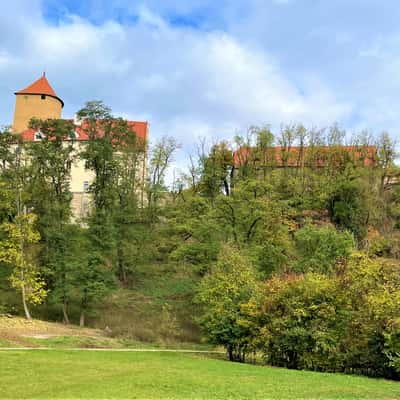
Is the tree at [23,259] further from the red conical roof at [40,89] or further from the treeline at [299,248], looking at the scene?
the red conical roof at [40,89]

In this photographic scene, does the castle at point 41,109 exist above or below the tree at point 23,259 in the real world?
above

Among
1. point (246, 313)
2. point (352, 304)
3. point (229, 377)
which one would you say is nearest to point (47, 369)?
point (229, 377)

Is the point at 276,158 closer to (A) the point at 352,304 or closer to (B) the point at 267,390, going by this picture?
(A) the point at 352,304

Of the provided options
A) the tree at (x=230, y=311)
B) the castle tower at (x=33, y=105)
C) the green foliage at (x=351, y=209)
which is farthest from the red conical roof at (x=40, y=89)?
the tree at (x=230, y=311)

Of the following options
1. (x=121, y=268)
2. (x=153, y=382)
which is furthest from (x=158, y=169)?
(x=153, y=382)

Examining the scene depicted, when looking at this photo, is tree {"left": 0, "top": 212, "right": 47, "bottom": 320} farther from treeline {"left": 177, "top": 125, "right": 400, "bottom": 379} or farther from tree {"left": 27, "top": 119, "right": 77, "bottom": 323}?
treeline {"left": 177, "top": 125, "right": 400, "bottom": 379}

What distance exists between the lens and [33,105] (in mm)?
60219

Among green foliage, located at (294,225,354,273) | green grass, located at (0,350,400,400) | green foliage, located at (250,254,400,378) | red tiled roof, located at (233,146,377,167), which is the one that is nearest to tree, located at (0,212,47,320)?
green grass, located at (0,350,400,400)

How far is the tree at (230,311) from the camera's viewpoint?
22000 millimetres

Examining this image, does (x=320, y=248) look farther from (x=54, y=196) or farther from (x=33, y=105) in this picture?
(x=33, y=105)

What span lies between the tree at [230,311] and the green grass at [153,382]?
538 centimetres

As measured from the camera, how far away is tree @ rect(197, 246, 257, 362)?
22.0m

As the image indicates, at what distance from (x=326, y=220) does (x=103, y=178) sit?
22.2 meters

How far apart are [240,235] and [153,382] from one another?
25409mm
